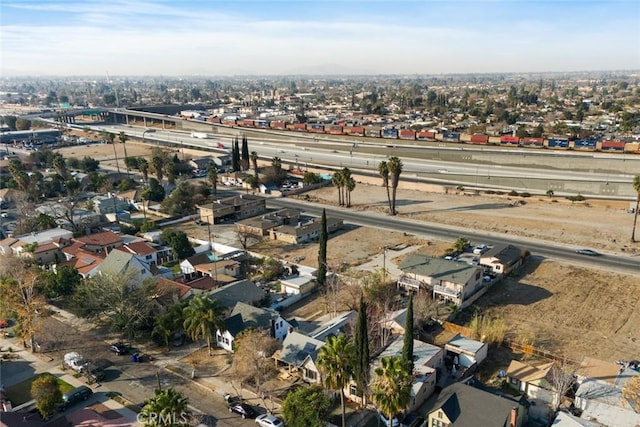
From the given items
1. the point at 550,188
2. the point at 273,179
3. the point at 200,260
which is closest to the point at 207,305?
the point at 200,260

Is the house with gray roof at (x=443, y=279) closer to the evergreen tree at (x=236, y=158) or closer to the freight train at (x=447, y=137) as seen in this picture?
the evergreen tree at (x=236, y=158)

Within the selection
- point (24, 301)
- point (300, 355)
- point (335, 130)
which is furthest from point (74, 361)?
point (335, 130)

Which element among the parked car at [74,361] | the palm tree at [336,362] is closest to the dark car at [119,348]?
the parked car at [74,361]

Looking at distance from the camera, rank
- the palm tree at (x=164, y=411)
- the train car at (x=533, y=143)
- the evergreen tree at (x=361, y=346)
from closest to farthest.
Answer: the palm tree at (x=164, y=411)
the evergreen tree at (x=361, y=346)
the train car at (x=533, y=143)

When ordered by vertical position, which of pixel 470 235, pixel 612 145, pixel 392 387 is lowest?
pixel 470 235

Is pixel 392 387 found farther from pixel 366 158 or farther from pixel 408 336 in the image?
pixel 366 158

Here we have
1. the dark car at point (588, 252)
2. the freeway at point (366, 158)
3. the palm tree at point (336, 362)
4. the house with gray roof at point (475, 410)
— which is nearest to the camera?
the palm tree at point (336, 362)
